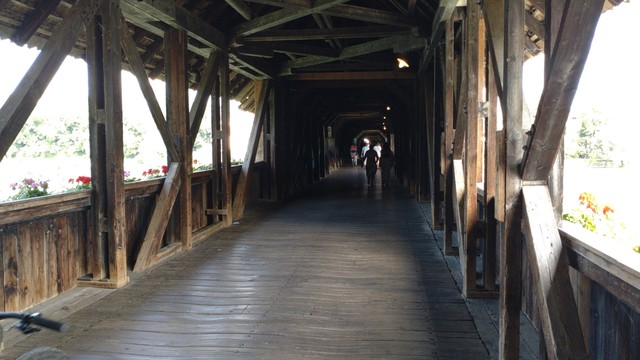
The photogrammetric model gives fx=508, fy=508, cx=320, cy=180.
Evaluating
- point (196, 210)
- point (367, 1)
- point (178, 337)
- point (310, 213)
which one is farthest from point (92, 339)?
point (367, 1)

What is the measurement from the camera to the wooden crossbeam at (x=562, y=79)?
200 cm

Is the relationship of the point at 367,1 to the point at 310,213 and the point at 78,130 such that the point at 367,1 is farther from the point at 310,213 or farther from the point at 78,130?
the point at 78,130

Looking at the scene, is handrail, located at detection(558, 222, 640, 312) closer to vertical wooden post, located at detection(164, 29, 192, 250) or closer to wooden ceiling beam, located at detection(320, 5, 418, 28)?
vertical wooden post, located at detection(164, 29, 192, 250)

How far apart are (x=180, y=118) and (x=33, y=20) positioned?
1997 mm

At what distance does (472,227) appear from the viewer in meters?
4.36

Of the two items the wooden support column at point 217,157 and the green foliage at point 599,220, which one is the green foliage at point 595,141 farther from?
the wooden support column at point 217,157

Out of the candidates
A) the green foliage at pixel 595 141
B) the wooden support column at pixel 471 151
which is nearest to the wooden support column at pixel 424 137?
the green foliage at pixel 595 141

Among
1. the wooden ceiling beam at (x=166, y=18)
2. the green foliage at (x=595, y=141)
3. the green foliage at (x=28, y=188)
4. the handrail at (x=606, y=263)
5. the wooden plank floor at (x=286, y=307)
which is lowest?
the wooden plank floor at (x=286, y=307)

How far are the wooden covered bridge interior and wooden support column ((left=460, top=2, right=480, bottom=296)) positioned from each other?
0.01 m

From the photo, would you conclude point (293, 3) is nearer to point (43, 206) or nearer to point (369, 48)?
point (369, 48)

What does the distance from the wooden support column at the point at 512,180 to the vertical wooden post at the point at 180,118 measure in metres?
4.26

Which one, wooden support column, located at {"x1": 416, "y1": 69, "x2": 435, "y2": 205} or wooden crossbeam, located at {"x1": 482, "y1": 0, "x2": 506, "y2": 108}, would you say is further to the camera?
wooden support column, located at {"x1": 416, "y1": 69, "x2": 435, "y2": 205}

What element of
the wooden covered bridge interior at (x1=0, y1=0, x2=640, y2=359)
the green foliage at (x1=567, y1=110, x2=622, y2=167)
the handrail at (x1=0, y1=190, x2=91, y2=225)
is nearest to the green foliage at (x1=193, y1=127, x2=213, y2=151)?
the wooden covered bridge interior at (x1=0, y1=0, x2=640, y2=359)

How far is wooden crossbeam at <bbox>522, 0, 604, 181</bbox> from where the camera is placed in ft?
6.57
